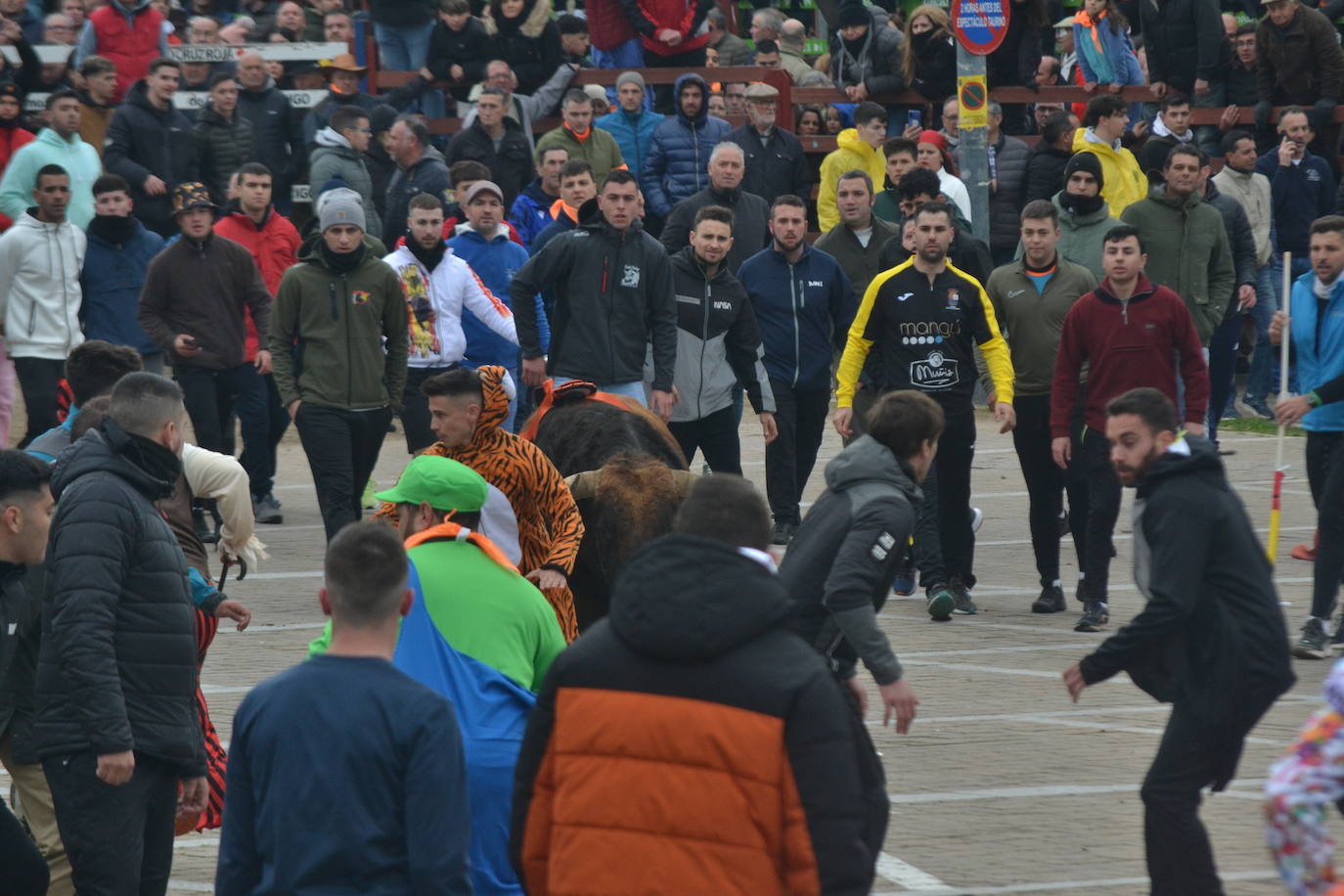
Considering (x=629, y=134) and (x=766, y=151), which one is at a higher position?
(x=629, y=134)

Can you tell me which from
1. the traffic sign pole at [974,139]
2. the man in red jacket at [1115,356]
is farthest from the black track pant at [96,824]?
the traffic sign pole at [974,139]

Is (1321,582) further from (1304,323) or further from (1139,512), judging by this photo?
(1139,512)

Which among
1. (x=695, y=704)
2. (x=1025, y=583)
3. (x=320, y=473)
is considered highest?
(x=695, y=704)

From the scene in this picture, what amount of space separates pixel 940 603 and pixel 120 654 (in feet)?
20.4

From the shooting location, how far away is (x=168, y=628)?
19.0 feet

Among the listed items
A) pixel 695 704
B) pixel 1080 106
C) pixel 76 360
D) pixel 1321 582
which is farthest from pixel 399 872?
pixel 1080 106

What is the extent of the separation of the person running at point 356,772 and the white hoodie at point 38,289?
9258 mm

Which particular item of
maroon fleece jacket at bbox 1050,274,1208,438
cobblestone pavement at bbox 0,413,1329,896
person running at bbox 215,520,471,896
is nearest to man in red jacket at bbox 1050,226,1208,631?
maroon fleece jacket at bbox 1050,274,1208,438

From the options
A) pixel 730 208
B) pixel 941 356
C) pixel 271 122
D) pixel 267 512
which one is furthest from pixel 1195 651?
pixel 271 122

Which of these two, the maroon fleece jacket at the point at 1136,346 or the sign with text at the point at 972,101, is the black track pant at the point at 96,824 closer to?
the maroon fleece jacket at the point at 1136,346

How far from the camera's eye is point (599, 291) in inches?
456

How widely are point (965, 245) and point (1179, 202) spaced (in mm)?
2135

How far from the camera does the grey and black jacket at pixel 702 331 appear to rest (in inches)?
488

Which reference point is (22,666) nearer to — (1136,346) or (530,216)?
(1136,346)
